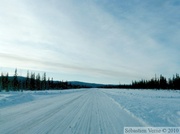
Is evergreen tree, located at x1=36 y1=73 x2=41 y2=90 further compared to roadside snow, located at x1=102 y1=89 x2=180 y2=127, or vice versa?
evergreen tree, located at x1=36 y1=73 x2=41 y2=90

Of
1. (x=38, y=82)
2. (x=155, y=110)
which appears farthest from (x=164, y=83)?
(x=155, y=110)

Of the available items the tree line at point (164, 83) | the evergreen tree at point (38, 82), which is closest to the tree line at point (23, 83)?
the evergreen tree at point (38, 82)

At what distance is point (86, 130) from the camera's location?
326 inches

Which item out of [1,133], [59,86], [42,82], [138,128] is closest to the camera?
[1,133]

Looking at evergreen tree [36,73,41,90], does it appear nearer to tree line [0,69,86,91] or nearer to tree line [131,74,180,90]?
tree line [0,69,86,91]

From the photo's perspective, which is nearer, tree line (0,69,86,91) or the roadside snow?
the roadside snow

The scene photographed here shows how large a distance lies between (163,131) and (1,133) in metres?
5.86

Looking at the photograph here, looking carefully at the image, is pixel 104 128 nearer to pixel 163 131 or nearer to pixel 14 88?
pixel 163 131

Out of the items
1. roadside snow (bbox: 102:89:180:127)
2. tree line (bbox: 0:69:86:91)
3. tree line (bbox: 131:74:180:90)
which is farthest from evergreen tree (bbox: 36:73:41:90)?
roadside snow (bbox: 102:89:180:127)

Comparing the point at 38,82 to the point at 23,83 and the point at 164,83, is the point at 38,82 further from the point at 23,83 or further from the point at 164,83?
the point at 164,83

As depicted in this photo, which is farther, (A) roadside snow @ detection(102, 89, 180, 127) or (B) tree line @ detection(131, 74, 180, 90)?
(B) tree line @ detection(131, 74, 180, 90)

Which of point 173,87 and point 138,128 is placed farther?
point 173,87

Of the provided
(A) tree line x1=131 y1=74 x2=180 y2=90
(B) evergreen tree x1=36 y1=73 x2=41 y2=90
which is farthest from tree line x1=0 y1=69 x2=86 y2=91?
(A) tree line x1=131 y1=74 x2=180 y2=90

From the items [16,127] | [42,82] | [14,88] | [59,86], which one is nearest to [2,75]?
[14,88]
